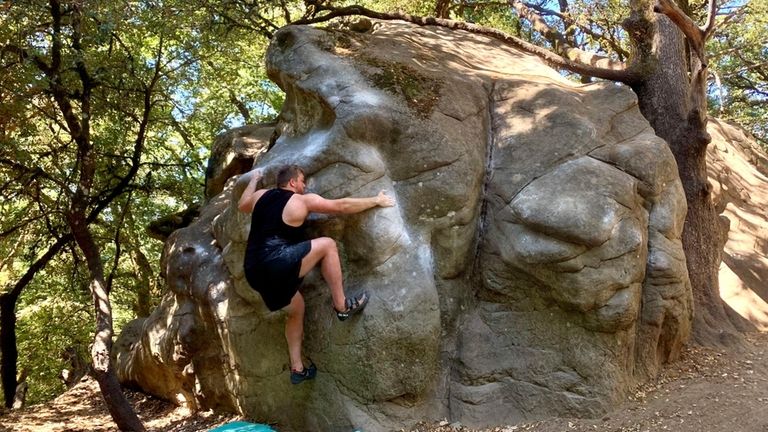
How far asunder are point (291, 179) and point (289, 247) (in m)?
0.61

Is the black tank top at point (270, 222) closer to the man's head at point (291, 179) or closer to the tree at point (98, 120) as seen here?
the man's head at point (291, 179)

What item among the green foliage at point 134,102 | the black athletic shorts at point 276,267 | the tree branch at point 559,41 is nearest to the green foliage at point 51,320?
the green foliage at point 134,102

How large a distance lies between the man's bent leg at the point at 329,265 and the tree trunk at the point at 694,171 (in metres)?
4.22

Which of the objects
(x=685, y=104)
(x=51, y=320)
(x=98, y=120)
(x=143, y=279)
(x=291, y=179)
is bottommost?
(x=51, y=320)

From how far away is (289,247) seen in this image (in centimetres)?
537

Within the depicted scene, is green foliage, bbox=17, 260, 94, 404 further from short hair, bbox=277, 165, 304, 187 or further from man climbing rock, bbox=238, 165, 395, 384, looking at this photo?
short hair, bbox=277, 165, 304, 187

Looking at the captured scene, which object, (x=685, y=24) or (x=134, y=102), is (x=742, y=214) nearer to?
(x=685, y=24)

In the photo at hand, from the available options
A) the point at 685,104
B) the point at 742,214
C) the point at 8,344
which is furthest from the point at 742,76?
the point at 8,344

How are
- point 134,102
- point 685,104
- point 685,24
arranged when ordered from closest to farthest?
1. point 685,24
2. point 685,104
3. point 134,102

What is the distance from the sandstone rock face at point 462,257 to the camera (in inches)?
221

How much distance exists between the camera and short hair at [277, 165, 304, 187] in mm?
5508

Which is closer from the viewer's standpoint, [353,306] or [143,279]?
[353,306]

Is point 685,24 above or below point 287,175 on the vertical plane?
above

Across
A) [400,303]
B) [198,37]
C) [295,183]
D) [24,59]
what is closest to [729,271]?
[400,303]
